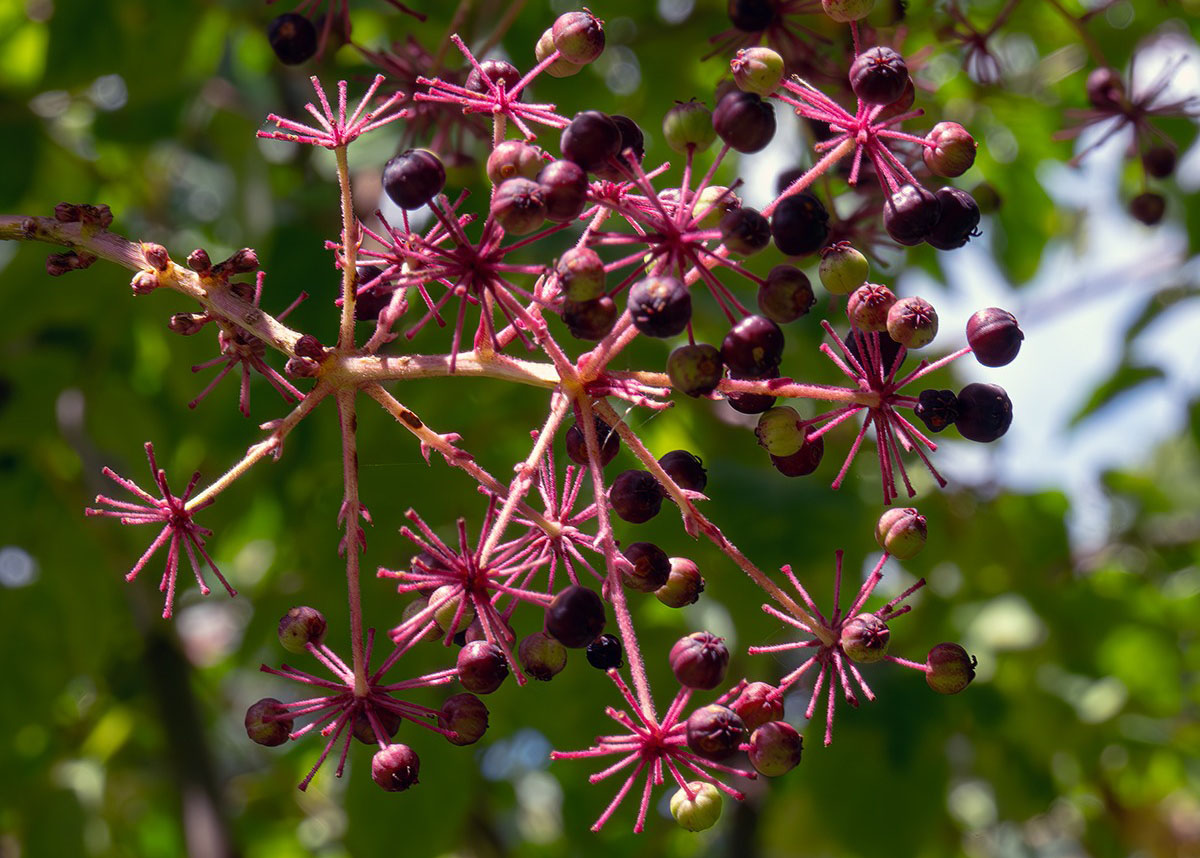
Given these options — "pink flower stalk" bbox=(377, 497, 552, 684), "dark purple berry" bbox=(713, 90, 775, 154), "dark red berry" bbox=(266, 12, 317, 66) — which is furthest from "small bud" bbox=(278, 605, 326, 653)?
"dark red berry" bbox=(266, 12, 317, 66)

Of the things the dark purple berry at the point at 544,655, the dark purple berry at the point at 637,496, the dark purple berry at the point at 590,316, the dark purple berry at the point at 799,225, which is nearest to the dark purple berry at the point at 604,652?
the dark purple berry at the point at 544,655

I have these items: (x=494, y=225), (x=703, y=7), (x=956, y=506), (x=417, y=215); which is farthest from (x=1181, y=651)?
(x=494, y=225)

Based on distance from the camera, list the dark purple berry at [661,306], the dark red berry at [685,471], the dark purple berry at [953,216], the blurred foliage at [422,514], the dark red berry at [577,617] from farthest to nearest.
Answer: the blurred foliage at [422,514] < the dark red berry at [685,471] < the dark purple berry at [953,216] < the dark red berry at [577,617] < the dark purple berry at [661,306]

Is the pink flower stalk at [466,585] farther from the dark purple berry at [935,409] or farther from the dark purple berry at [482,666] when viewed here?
the dark purple berry at [935,409]

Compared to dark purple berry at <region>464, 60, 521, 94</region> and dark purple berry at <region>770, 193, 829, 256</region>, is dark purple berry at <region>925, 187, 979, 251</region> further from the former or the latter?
dark purple berry at <region>464, 60, 521, 94</region>

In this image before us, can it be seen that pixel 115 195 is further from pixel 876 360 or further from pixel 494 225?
pixel 876 360

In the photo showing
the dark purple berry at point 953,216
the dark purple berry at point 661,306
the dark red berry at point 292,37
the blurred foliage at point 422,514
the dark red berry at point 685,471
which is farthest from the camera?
the blurred foliage at point 422,514

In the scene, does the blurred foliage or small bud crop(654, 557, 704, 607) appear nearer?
small bud crop(654, 557, 704, 607)
